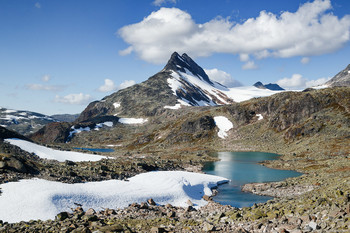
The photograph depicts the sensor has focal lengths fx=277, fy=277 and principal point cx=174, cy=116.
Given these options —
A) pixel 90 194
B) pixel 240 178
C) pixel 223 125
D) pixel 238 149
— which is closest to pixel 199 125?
pixel 223 125

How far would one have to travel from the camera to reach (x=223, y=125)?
535 ft

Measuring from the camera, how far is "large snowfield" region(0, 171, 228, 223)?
31562 mm

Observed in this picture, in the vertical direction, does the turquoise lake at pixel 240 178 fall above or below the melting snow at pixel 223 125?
below

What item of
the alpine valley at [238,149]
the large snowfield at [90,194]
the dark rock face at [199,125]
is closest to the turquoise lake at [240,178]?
the alpine valley at [238,149]

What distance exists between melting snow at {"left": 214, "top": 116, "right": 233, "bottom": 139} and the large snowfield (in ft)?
333

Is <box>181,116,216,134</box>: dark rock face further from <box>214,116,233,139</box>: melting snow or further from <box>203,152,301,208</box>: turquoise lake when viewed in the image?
<box>203,152,301,208</box>: turquoise lake

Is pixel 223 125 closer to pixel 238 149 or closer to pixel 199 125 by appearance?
pixel 199 125

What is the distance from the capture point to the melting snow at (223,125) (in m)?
156

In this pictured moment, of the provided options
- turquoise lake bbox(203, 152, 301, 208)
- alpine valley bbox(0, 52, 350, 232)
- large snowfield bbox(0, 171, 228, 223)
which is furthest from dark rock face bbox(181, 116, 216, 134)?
large snowfield bbox(0, 171, 228, 223)

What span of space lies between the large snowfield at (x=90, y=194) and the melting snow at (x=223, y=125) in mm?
101402

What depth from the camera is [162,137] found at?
16950 centimetres

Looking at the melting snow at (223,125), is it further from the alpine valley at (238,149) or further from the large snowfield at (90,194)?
the large snowfield at (90,194)

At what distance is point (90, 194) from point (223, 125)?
130430 millimetres

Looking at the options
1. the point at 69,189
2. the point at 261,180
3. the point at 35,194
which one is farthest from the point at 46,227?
the point at 261,180
